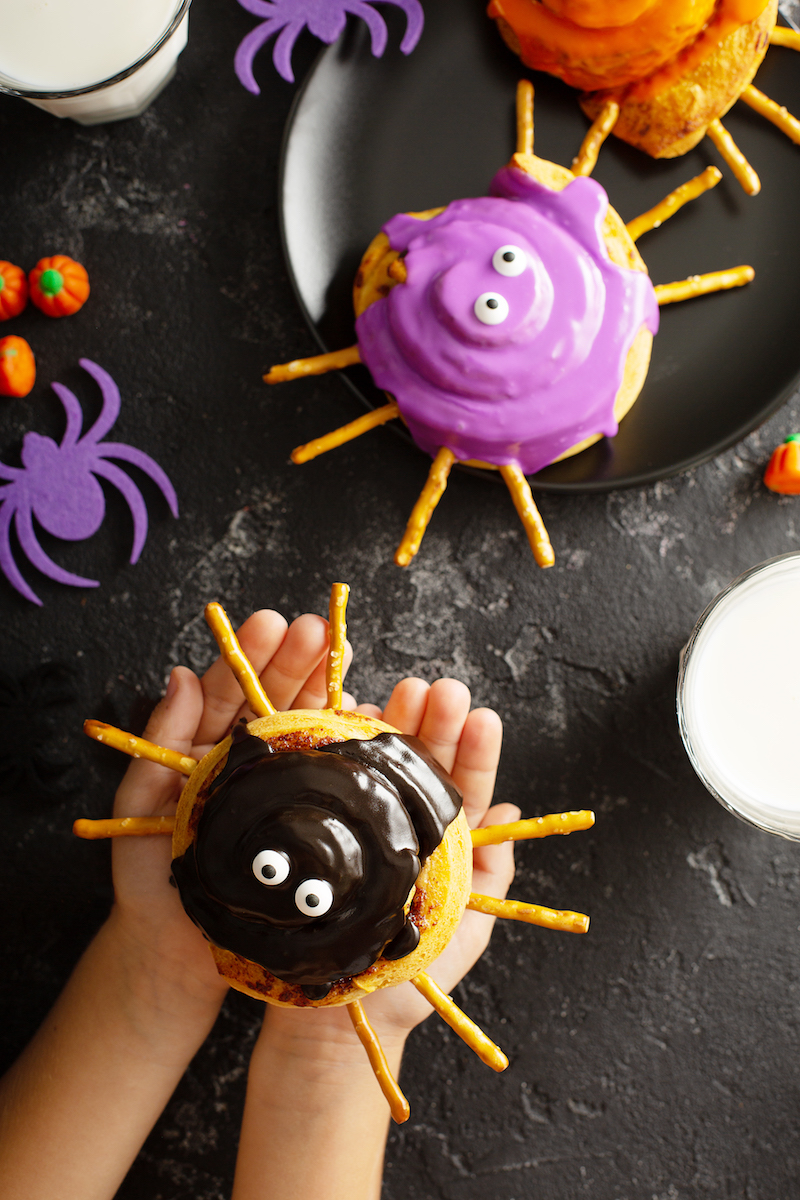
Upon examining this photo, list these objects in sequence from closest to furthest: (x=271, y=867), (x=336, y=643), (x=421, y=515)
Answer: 1. (x=271, y=867)
2. (x=336, y=643)
3. (x=421, y=515)

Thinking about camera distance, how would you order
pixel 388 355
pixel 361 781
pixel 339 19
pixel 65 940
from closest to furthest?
pixel 361 781 < pixel 388 355 < pixel 339 19 < pixel 65 940

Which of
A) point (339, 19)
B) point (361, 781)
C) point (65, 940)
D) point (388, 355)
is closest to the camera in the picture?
point (361, 781)

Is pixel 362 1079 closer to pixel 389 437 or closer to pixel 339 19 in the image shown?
pixel 389 437

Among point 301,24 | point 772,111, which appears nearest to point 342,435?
point 301,24

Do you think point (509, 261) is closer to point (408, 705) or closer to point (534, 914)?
point (408, 705)

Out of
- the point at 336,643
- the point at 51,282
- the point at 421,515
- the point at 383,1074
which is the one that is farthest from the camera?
the point at 51,282

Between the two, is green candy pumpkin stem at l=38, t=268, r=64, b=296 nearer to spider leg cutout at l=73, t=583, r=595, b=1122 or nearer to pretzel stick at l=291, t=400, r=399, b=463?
pretzel stick at l=291, t=400, r=399, b=463

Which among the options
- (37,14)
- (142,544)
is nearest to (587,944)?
(142,544)
